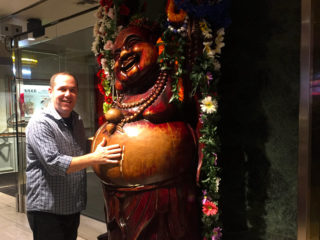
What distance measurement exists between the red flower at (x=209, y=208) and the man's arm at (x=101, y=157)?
535 millimetres

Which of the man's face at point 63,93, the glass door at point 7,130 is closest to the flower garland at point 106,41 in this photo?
the man's face at point 63,93

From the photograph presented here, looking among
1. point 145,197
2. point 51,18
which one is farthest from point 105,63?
point 51,18

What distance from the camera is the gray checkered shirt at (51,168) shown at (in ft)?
5.97

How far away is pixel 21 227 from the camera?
12.2ft

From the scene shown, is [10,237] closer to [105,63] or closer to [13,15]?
[105,63]

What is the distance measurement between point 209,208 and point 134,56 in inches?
36.6

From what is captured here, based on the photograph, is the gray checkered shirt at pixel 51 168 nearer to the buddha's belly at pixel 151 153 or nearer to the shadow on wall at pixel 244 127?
the buddha's belly at pixel 151 153

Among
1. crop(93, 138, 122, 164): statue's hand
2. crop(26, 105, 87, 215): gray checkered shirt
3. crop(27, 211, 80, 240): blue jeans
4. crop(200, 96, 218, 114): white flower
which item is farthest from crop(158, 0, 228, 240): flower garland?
crop(27, 211, 80, 240): blue jeans

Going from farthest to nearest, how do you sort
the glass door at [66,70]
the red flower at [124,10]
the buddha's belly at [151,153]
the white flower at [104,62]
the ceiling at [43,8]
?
the glass door at [66,70], the ceiling at [43,8], the white flower at [104,62], the red flower at [124,10], the buddha's belly at [151,153]

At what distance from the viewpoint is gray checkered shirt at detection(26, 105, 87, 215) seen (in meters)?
1.82

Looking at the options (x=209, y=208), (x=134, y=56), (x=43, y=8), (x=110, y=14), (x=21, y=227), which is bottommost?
(x=21, y=227)

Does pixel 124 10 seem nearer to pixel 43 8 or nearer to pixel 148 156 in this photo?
pixel 148 156

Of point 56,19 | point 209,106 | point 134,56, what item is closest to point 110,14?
point 134,56

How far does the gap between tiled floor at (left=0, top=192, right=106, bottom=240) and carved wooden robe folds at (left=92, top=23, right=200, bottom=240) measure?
5.68 feet
